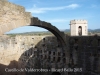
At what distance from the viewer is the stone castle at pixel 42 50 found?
9.77 metres

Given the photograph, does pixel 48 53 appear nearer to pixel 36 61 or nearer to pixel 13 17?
pixel 36 61

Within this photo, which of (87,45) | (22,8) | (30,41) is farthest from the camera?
(30,41)

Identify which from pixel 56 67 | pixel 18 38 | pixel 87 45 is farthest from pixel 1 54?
pixel 87 45

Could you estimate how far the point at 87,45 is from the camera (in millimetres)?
14094

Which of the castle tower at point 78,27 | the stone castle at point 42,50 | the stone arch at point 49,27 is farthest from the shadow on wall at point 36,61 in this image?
the castle tower at point 78,27

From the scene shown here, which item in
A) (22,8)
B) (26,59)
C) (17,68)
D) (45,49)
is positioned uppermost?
(22,8)

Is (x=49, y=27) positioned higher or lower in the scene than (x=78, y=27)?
lower

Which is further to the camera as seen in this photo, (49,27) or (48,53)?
(48,53)

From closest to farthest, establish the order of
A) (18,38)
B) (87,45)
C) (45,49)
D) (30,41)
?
(87,45) < (45,49) < (30,41) < (18,38)

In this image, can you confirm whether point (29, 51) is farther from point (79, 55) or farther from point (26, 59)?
point (79, 55)

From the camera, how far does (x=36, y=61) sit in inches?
787

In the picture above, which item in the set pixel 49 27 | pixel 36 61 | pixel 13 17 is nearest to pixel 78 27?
pixel 36 61

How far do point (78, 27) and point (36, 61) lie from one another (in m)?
12.2

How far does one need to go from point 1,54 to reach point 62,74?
478 inches
